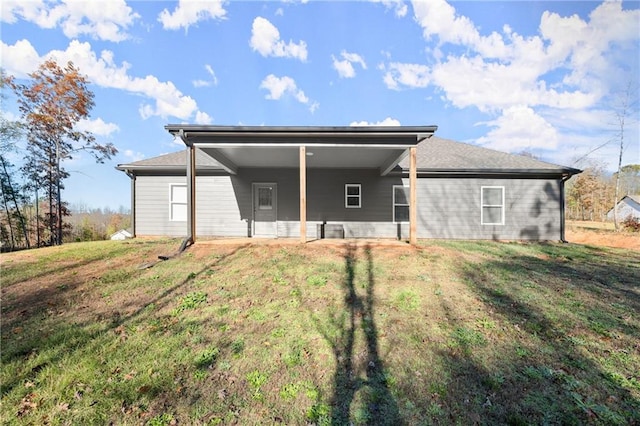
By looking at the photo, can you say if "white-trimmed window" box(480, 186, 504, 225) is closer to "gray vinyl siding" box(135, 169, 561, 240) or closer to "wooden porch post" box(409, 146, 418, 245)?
"gray vinyl siding" box(135, 169, 561, 240)

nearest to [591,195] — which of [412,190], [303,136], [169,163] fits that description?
[412,190]

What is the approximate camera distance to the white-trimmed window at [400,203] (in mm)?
10992

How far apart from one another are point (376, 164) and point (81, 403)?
31.1ft

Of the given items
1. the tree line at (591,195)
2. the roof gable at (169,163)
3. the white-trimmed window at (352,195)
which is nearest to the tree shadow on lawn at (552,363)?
the white-trimmed window at (352,195)

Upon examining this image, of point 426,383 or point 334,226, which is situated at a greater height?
point 334,226

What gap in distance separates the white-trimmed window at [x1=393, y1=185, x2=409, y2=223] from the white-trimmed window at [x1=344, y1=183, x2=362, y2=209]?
4.59ft

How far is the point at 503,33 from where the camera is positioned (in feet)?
39.8

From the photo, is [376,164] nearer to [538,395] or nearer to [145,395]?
[538,395]

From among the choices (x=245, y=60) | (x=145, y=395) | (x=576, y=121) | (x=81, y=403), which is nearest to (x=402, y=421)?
(x=145, y=395)

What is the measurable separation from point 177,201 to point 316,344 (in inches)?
384

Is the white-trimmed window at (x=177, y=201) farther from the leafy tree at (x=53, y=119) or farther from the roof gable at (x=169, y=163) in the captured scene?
the leafy tree at (x=53, y=119)

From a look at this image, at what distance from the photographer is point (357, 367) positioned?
2.83 meters

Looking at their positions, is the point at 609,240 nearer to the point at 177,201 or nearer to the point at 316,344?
the point at 316,344

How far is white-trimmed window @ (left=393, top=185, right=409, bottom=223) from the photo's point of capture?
10992 millimetres
